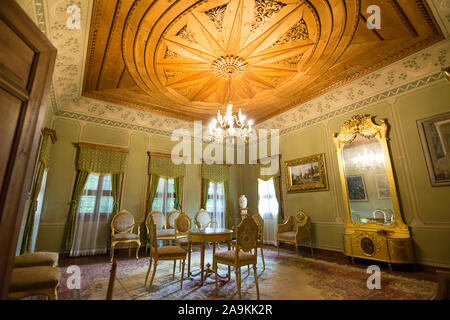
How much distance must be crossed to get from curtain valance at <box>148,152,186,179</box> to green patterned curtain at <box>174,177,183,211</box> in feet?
0.44

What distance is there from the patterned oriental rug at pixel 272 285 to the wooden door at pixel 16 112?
1678mm

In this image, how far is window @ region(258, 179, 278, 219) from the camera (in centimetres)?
554

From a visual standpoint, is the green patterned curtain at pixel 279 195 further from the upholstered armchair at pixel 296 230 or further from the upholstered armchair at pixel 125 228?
the upholstered armchair at pixel 125 228

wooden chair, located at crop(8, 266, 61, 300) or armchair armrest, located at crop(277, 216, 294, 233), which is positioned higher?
armchair armrest, located at crop(277, 216, 294, 233)

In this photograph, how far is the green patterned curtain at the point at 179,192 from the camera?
536cm

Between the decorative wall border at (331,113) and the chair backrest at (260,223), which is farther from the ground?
the decorative wall border at (331,113)

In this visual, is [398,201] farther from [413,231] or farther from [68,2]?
[68,2]

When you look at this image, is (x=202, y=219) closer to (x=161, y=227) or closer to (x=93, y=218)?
(x=161, y=227)

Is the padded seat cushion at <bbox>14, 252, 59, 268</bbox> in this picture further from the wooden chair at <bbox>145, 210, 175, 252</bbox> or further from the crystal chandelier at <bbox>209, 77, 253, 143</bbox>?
the crystal chandelier at <bbox>209, 77, 253, 143</bbox>

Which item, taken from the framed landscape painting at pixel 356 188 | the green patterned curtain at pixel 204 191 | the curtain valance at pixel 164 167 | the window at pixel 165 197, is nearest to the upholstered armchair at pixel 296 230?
the framed landscape painting at pixel 356 188

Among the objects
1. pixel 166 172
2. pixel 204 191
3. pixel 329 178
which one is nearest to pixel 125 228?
pixel 166 172

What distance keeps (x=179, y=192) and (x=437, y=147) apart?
16.7 feet

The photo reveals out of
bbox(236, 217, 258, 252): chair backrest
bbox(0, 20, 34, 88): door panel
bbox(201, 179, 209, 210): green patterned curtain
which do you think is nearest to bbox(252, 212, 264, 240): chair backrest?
bbox(236, 217, 258, 252): chair backrest

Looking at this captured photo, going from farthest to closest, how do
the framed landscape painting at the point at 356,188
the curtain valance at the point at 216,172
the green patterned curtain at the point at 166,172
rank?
the curtain valance at the point at 216,172 < the green patterned curtain at the point at 166,172 < the framed landscape painting at the point at 356,188
